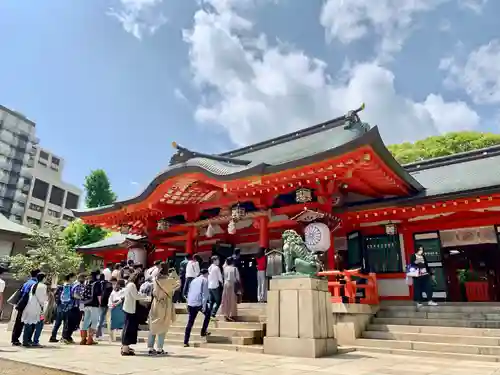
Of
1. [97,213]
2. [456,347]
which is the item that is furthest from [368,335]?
[97,213]

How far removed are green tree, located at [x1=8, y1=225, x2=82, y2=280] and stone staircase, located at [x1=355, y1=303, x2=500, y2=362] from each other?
21.0 metres

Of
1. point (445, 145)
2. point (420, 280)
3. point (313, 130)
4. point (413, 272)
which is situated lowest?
point (420, 280)

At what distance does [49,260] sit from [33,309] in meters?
18.3

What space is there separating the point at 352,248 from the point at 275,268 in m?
2.97

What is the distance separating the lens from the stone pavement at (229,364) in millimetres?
5875

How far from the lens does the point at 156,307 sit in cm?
775

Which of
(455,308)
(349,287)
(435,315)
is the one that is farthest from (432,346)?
(349,287)

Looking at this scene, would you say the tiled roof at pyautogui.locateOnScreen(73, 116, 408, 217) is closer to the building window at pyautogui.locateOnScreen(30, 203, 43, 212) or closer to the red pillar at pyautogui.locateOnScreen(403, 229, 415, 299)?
the red pillar at pyautogui.locateOnScreen(403, 229, 415, 299)

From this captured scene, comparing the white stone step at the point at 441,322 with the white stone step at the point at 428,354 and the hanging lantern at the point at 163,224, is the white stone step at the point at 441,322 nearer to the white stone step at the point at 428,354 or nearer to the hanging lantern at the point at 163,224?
the white stone step at the point at 428,354

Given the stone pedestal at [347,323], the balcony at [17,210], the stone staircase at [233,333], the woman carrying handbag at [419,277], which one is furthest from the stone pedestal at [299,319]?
the balcony at [17,210]

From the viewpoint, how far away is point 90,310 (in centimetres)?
962

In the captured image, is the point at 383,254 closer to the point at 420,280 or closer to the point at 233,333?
the point at 420,280

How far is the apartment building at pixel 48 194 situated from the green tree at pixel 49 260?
4241 cm

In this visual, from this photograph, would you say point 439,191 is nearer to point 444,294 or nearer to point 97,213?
point 444,294
